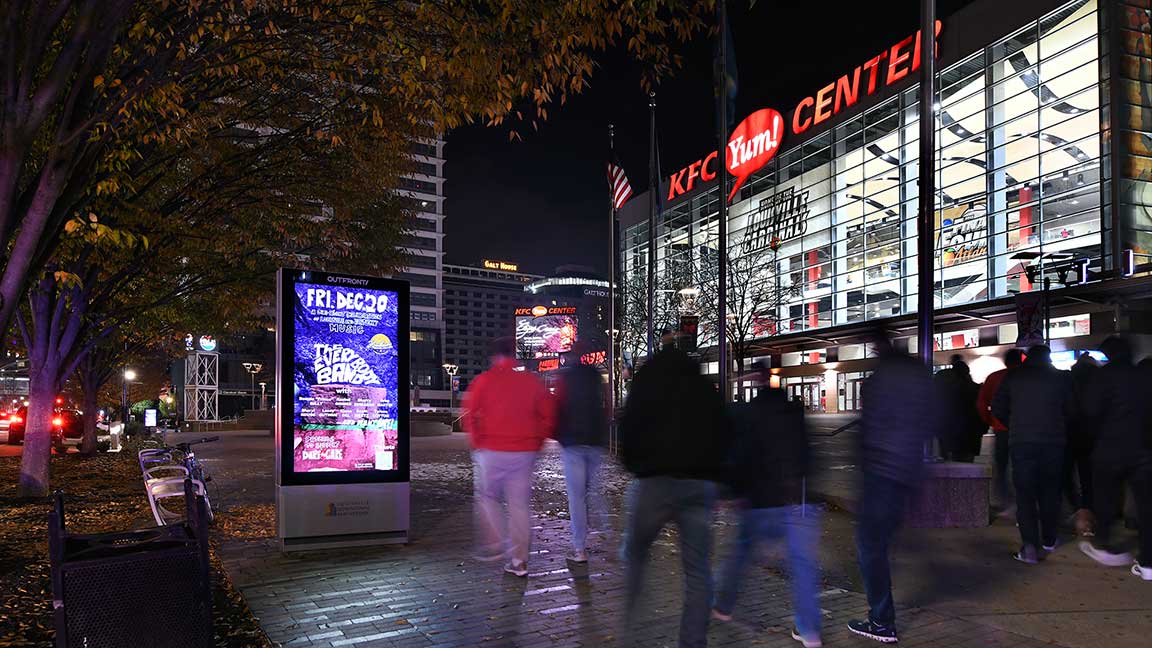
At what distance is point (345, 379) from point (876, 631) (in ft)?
17.4

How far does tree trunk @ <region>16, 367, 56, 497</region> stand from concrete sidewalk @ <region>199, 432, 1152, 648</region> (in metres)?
6.47

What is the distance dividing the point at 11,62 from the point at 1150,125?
105ft

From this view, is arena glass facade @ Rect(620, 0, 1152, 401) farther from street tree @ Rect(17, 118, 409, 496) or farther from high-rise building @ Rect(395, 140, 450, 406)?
high-rise building @ Rect(395, 140, 450, 406)

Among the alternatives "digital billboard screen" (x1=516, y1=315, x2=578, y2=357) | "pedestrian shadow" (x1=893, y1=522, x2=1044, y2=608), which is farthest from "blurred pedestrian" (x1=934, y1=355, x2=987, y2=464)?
"digital billboard screen" (x1=516, y1=315, x2=578, y2=357)

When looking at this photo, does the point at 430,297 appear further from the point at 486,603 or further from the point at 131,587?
the point at 131,587

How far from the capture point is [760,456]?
15.9 feet

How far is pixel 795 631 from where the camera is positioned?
5207mm

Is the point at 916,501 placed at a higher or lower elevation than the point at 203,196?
lower

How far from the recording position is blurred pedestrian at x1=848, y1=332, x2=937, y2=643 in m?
4.78

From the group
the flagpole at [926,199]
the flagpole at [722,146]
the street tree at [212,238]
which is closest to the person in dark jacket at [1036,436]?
the flagpole at [926,199]

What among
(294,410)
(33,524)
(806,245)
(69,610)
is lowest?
(33,524)

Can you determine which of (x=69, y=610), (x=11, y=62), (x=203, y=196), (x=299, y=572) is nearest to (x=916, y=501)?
(x=69, y=610)

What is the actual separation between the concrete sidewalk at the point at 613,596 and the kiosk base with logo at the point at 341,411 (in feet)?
1.15

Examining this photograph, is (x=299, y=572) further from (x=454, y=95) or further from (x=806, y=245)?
(x=806, y=245)
